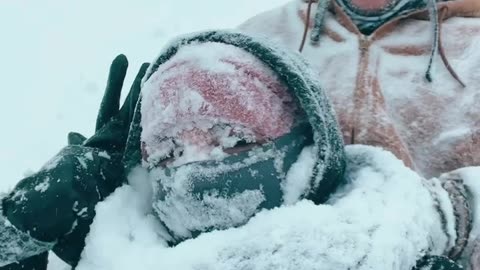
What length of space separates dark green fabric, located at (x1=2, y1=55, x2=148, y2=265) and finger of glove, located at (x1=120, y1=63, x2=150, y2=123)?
72 mm

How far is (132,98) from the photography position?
→ 1.27m

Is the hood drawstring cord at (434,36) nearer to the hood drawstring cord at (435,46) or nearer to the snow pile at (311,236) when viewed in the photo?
the hood drawstring cord at (435,46)

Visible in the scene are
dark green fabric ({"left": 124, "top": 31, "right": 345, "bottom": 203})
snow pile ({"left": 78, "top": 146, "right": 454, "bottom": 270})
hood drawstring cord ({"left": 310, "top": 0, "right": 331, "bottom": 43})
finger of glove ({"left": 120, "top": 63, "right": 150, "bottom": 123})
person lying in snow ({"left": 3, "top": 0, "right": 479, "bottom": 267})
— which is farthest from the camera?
hood drawstring cord ({"left": 310, "top": 0, "right": 331, "bottom": 43})

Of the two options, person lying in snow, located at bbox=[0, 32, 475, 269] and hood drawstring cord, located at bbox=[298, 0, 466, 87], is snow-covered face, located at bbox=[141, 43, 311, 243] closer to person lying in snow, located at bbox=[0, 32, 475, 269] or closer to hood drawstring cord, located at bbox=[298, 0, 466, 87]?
person lying in snow, located at bbox=[0, 32, 475, 269]

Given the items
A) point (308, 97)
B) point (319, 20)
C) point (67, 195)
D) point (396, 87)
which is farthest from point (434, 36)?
point (67, 195)

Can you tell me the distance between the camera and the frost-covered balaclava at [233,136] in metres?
1.03

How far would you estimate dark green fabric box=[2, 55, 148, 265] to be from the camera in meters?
1.10

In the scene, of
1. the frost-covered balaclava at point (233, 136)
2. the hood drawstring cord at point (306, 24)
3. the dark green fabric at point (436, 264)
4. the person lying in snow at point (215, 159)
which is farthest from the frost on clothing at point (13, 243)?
the hood drawstring cord at point (306, 24)

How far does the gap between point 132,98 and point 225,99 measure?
0.89 feet

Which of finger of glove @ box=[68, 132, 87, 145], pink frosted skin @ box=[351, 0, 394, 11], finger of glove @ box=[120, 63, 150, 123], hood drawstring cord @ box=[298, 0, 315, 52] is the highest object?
finger of glove @ box=[120, 63, 150, 123]

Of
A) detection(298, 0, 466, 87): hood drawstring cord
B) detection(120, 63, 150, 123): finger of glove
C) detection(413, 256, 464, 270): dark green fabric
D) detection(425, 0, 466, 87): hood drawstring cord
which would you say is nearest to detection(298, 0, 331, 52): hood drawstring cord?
detection(298, 0, 466, 87): hood drawstring cord

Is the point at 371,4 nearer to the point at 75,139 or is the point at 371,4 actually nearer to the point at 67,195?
the point at 75,139

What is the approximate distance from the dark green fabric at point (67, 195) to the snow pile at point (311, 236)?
36 millimetres

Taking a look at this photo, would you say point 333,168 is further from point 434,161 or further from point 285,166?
point 434,161
